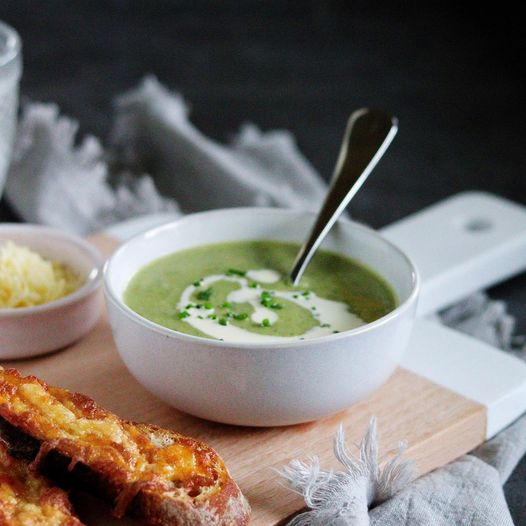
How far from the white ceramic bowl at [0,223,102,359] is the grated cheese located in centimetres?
6

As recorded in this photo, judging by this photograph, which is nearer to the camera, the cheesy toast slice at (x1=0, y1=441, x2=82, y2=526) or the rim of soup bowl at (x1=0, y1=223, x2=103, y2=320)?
the cheesy toast slice at (x1=0, y1=441, x2=82, y2=526)

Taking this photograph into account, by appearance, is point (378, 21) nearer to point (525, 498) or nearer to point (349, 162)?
point (349, 162)

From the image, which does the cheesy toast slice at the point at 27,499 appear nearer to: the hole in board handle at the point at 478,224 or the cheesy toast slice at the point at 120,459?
the cheesy toast slice at the point at 120,459

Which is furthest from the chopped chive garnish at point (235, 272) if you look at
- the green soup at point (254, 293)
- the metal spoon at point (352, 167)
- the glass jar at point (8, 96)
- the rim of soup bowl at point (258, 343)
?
the glass jar at point (8, 96)

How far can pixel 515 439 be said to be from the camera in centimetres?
240

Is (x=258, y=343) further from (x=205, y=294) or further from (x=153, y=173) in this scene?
(x=153, y=173)

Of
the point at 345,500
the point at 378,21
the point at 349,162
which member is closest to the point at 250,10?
the point at 378,21

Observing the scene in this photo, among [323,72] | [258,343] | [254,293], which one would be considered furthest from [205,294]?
[323,72]

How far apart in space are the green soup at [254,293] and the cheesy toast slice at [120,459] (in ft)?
1.01

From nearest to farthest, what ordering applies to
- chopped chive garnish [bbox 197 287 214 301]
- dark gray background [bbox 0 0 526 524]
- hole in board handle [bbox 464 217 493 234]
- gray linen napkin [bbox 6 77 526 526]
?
chopped chive garnish [bbox 197 287 214 301]
hole in board handle [bbox 464 217 493 234]
gray linen napkin [bbox 6 77 526 526]
dark gray background [bbox 0 0 526 524]

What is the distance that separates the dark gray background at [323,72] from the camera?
4305 mm

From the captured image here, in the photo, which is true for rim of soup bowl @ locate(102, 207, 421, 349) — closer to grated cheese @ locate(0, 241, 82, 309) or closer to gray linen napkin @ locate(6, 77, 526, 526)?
grated cheese @ locate(0, 241, 82, 309)

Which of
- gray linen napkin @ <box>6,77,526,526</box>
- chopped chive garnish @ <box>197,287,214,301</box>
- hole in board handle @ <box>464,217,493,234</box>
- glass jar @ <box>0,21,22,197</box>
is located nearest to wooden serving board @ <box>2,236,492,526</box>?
chopped chive garnish @ <box>197,287,214,301</box>

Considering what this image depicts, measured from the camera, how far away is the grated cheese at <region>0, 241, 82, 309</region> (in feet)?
8.29
